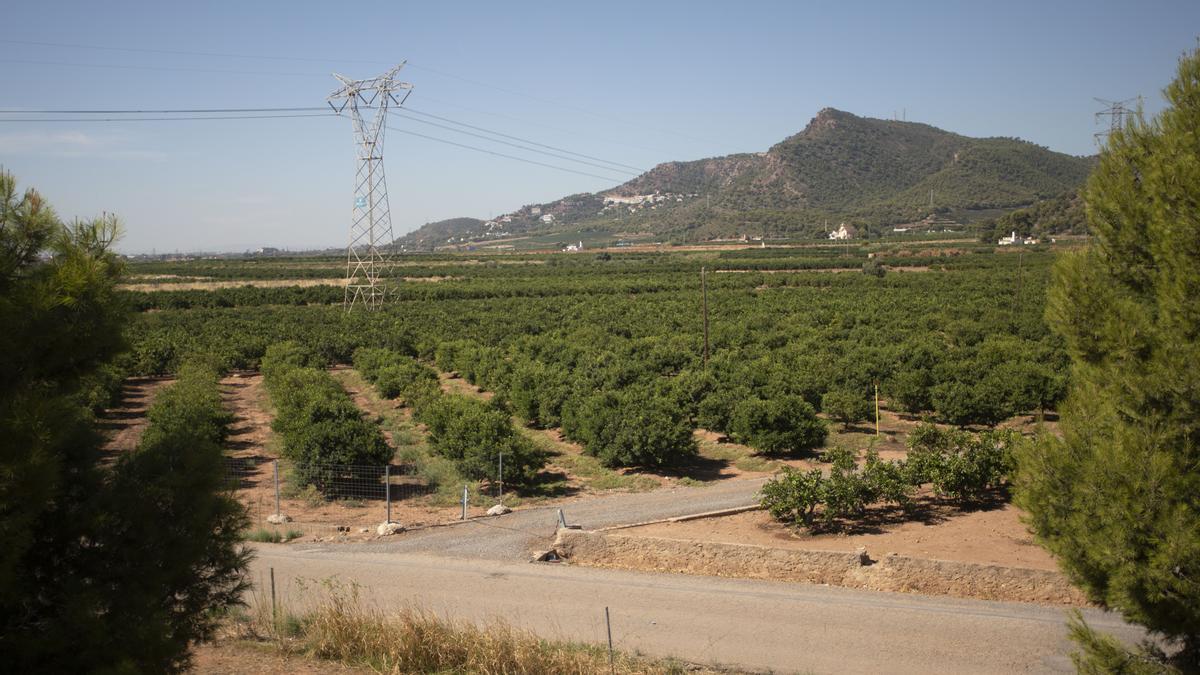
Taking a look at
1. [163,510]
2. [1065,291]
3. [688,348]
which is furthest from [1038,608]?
[688,348]

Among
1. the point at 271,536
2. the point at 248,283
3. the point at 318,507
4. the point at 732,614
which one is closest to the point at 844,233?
the point at 248,283

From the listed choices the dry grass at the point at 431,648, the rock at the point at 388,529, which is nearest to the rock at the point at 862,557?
the dry grass at the point at 431,648

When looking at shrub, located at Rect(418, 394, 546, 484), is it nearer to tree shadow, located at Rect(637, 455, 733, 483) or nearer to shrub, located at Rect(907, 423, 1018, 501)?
tree shadow, located at Rect(637, 455, 733, 483)

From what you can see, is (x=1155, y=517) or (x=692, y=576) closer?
(x=1155, y=517)

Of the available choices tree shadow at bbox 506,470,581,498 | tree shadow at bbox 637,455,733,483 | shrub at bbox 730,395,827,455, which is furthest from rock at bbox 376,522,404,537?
shrub at bbox 730,395,827,455

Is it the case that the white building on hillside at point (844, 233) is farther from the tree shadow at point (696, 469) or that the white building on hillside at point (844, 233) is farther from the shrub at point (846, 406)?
the tree shadow at point (696, 469)

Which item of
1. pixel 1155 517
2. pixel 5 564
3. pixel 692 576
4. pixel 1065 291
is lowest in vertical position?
pixel 692 576

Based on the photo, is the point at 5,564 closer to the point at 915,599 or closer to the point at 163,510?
the point at 163,510

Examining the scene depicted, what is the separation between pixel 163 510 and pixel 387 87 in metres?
45.5

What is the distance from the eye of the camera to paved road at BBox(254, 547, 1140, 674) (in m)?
9.63

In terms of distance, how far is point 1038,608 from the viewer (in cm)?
1102

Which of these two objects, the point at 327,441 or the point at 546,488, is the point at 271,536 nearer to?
the point at 327,441

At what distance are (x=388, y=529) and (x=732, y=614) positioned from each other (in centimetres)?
716

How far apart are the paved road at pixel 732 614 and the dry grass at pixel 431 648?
1.09m
